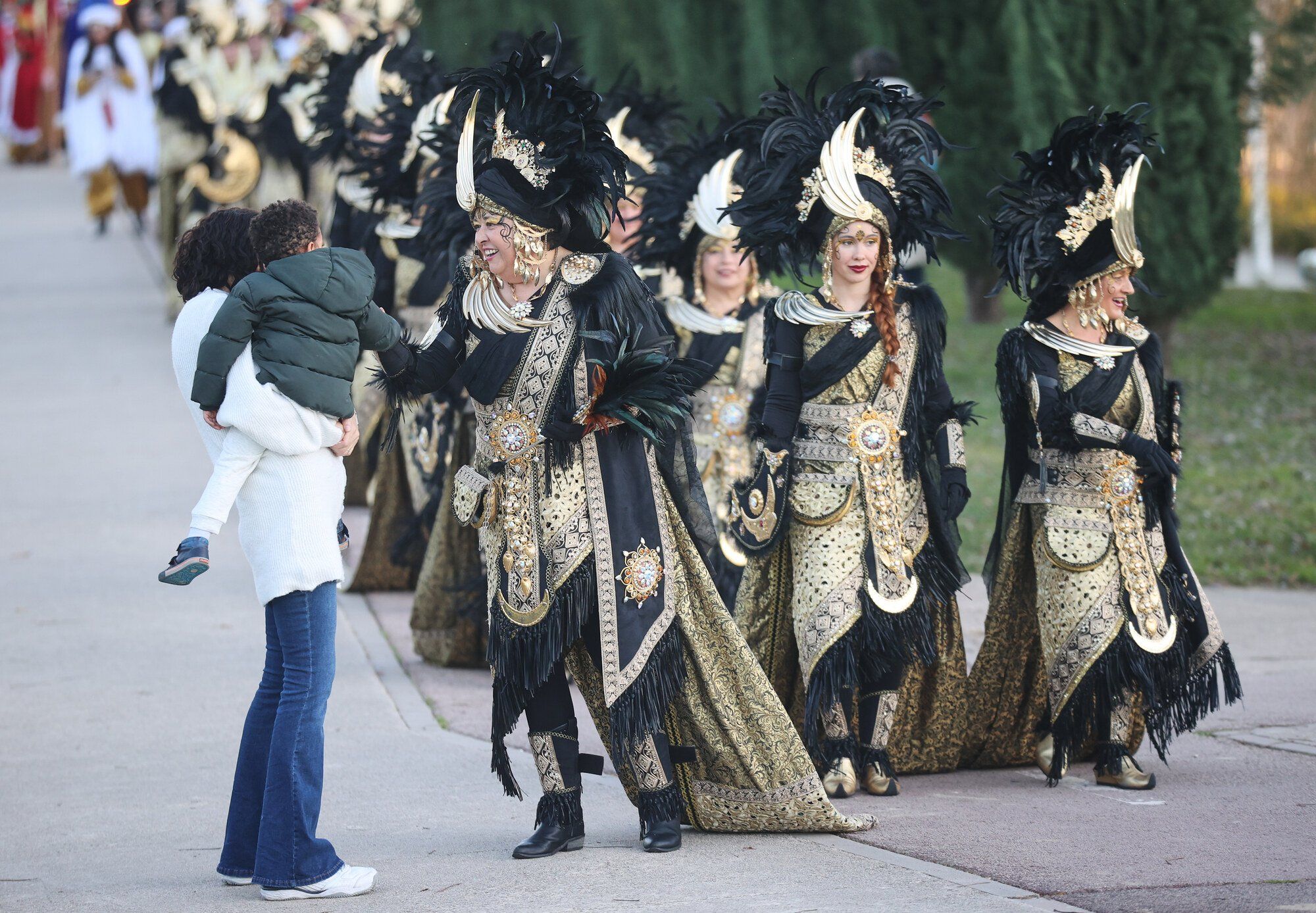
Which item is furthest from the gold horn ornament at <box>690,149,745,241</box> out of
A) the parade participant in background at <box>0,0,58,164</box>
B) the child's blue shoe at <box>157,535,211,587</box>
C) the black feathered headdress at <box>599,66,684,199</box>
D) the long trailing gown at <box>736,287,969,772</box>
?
the parade participant in background at <box>0,0,58,164</box>

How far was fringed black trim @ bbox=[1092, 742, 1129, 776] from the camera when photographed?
5723mm

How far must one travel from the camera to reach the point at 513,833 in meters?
5.26

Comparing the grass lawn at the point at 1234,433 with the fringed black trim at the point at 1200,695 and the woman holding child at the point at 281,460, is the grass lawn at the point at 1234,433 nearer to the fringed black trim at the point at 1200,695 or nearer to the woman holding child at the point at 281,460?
the fringed black trim at the point at 1200,695

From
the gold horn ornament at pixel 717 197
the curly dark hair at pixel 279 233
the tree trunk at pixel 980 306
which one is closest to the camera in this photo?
the curly dark hair at pixel 279 233

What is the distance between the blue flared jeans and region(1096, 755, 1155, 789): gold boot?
251cm

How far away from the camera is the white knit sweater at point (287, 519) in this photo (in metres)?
4.50

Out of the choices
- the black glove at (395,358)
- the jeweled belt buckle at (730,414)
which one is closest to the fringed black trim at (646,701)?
the black glove at (395,358)

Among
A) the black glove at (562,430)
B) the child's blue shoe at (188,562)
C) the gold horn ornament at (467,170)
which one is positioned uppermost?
the gold horn ornament at (467,170)

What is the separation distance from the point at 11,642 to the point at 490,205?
12.5 ft

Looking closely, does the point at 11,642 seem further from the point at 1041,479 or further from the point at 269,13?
the point at 269,13

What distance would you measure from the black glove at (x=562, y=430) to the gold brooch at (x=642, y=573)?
33 cm

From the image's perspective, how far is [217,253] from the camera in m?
4.66

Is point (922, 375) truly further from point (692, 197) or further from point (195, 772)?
point (195, 772)

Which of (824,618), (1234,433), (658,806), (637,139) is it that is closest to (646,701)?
(658,806)
